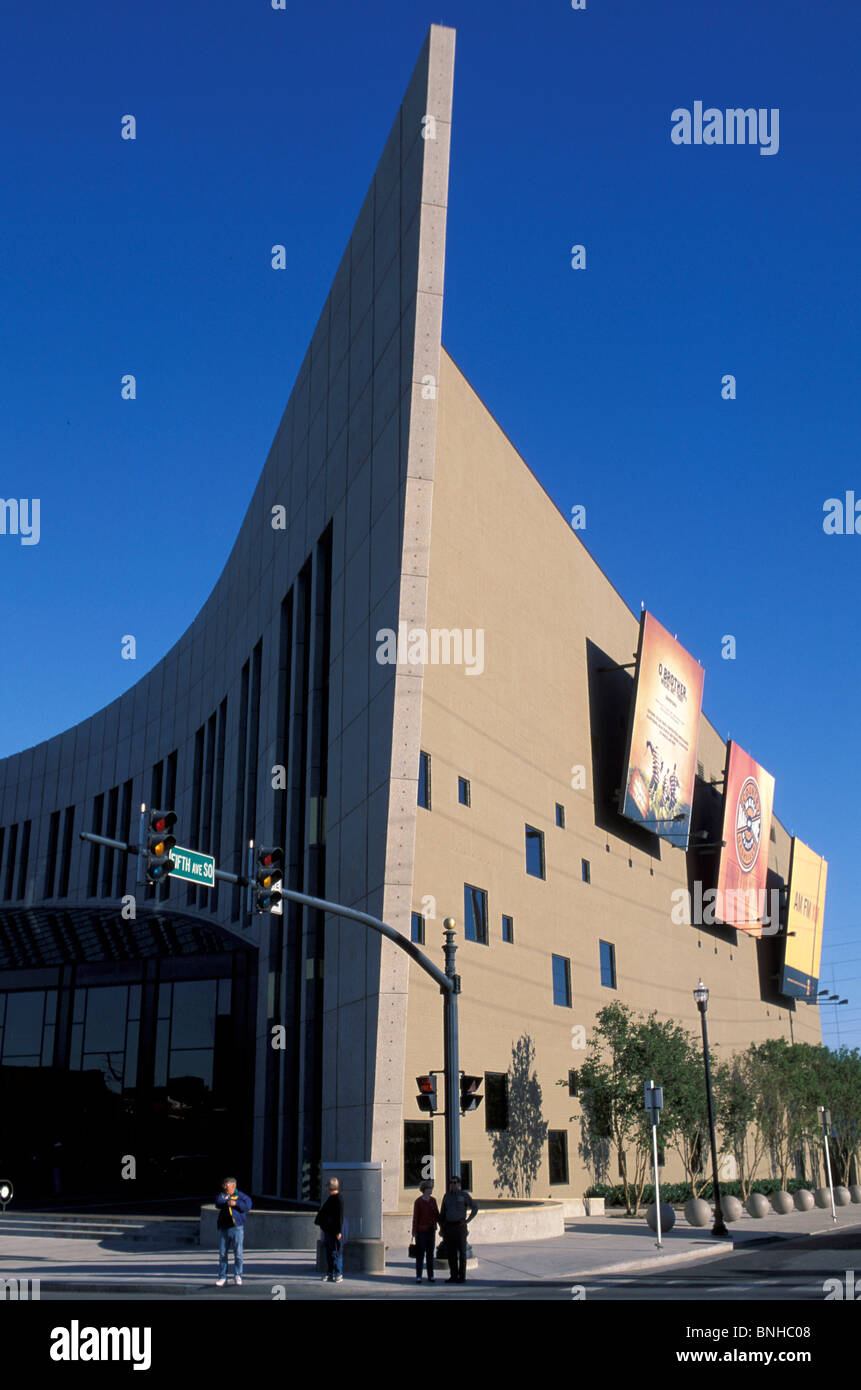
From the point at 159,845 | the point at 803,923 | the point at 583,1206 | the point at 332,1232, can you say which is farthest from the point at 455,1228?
the point at 803,923

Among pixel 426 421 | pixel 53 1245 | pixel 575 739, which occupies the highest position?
pixel 426 421

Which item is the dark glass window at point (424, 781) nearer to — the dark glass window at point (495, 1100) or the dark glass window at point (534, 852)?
the dark glass window at point (534, 852)

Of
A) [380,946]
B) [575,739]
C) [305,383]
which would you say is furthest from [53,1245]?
[305,383]

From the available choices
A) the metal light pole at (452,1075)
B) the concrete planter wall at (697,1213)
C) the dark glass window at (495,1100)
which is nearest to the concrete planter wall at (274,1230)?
the metal light pole at (452,1075)

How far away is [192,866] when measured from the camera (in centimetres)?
1705

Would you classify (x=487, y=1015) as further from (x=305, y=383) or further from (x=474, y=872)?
(x=305, y=383)

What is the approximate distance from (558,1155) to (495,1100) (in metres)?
5.12

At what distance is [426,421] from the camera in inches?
1134

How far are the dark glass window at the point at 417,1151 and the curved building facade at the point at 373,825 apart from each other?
7 centimetres

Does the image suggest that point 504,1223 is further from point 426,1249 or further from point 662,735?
point 662,735

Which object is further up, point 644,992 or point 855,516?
point 855,516

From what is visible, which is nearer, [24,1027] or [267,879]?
[267,879]

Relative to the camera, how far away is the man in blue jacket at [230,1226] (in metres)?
17.6
